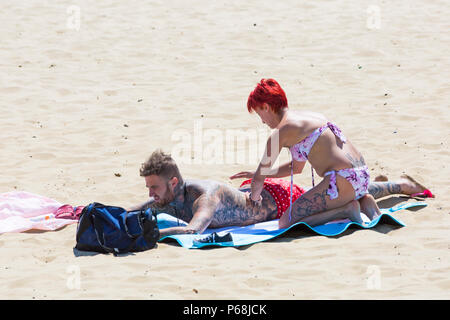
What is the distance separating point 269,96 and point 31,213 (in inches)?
96.4

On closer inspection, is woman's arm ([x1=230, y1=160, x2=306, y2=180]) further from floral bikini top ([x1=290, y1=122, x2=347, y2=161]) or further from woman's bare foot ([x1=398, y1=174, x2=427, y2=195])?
woman's bare foot ([x1=398, y1=174, x2=427, y2=195])

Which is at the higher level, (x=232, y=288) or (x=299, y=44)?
(x=299, y=44)

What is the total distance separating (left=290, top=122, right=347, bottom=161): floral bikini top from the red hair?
35cm

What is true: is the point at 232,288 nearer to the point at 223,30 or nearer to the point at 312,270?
the point at 312,270

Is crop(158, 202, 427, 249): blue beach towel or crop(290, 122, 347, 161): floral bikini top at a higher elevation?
crop(290, 122, 347, 161): floral bikini top

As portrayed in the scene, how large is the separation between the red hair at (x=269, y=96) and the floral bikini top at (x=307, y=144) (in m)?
0.35

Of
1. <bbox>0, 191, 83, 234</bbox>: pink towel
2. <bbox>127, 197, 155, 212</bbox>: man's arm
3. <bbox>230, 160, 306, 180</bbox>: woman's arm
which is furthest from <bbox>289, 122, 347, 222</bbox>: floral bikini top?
<bbox>0, 191, 83, 234</bbox>: pink towel

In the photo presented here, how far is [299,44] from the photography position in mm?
13242

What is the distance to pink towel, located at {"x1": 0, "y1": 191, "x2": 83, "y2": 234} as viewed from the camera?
7188 millimetres

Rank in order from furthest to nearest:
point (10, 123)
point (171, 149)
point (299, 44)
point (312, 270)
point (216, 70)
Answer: point (299, 44) → point (216, 70) → point (10, 123) → point (171, 149) → point (312, 270)

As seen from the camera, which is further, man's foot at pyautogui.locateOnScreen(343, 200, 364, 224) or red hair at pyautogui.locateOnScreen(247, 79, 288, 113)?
man's foot at pyautogui.locateOnScreen(343, 200, 364, 224)
